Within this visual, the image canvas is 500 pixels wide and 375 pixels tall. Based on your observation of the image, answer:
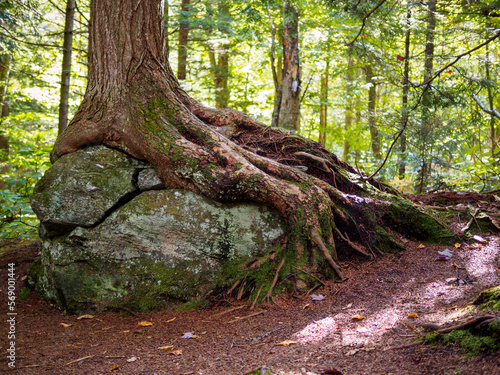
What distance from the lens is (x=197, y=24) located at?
1144 cm

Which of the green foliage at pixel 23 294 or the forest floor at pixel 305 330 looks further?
the green foliage at pixel 23 294

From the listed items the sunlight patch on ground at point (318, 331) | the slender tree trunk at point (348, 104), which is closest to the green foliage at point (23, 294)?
the sunlight patch on ground at point (318, 331)

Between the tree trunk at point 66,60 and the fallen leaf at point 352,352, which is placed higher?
the tree trunk at point 66,60

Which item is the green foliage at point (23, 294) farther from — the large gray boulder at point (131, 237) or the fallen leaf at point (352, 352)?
the fallen leaf at point (352, 352)

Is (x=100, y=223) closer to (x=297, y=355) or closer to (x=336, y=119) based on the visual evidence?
(x=297, y=355)

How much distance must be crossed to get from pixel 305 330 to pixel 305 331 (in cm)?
2

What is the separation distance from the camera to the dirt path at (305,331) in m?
2.26

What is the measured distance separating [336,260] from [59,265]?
138 inches

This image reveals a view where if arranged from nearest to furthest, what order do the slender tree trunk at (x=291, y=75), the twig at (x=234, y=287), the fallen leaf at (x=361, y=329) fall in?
the fallen leaf at (x=361, y=329) → the twig at (x=234, y=287) → the slender tree trunk at (x=291, y=75)

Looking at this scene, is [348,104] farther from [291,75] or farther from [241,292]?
[241,292]

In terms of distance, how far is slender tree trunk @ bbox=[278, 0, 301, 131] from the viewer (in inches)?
330

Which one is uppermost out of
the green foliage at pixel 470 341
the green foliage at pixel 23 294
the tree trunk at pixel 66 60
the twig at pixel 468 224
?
the tree trunk at pixel 66 60

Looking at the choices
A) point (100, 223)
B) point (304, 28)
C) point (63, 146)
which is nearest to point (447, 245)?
point (100, 223)

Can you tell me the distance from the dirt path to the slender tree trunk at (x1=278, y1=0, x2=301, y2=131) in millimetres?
5291
